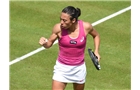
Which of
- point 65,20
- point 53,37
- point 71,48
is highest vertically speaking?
point 65,20

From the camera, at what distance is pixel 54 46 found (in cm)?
1591

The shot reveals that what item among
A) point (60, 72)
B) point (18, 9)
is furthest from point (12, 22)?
point (60, 72)

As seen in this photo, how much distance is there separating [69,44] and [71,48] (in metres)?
0.10

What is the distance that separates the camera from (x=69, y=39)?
11391mm

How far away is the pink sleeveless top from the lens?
11398 mm

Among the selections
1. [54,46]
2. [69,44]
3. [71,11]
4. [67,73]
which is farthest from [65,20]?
[54,46]

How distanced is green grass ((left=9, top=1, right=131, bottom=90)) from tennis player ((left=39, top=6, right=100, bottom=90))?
2.08 meters

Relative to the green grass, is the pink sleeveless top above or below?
above

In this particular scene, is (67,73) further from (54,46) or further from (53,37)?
(54,46)

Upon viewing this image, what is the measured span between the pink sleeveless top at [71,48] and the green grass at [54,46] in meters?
2.25

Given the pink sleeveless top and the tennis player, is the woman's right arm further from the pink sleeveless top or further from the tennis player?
the pink sleeveless top

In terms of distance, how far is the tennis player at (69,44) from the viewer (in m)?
11.3

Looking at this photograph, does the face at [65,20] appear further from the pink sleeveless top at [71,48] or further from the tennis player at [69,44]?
the pink sleeveless top at [71,48]

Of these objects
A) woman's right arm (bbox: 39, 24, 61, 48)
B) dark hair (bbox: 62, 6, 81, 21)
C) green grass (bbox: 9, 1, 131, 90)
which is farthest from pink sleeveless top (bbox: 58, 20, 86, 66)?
green grass (bbox: 9, 1, 131, 90)
